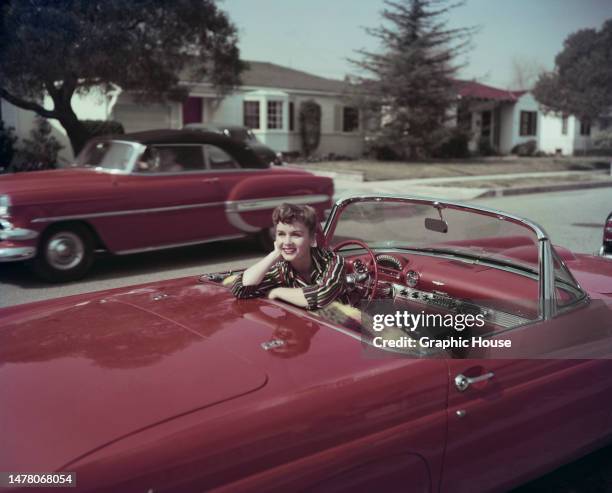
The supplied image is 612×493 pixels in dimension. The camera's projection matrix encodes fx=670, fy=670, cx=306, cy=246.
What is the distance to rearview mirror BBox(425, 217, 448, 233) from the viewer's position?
10.2ft

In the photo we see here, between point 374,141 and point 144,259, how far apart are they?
19.4m

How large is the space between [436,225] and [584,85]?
31.7 m

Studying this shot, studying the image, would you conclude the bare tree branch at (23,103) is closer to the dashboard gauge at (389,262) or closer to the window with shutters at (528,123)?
the dashboard gauge at (389,262)

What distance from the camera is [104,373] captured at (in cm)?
198

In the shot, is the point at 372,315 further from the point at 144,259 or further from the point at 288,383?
the point at 144,259

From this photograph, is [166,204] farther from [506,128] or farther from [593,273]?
[506,128]

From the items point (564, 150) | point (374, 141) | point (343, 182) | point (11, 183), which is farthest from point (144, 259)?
point (564, 150)

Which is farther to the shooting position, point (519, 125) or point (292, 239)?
point (519, 125)

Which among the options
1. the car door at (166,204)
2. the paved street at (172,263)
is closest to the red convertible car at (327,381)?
the paved street at (172,263)

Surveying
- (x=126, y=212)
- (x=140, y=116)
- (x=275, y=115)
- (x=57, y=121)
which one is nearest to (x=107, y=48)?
(x=126, y=212)

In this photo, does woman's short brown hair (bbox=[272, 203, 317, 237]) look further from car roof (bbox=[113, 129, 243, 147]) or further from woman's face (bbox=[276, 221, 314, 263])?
car roof (bbox=[113, 129, 243, 147])

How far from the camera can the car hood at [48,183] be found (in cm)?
655

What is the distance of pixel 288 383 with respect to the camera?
2.02 m

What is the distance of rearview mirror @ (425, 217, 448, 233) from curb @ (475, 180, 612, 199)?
42.7ft
